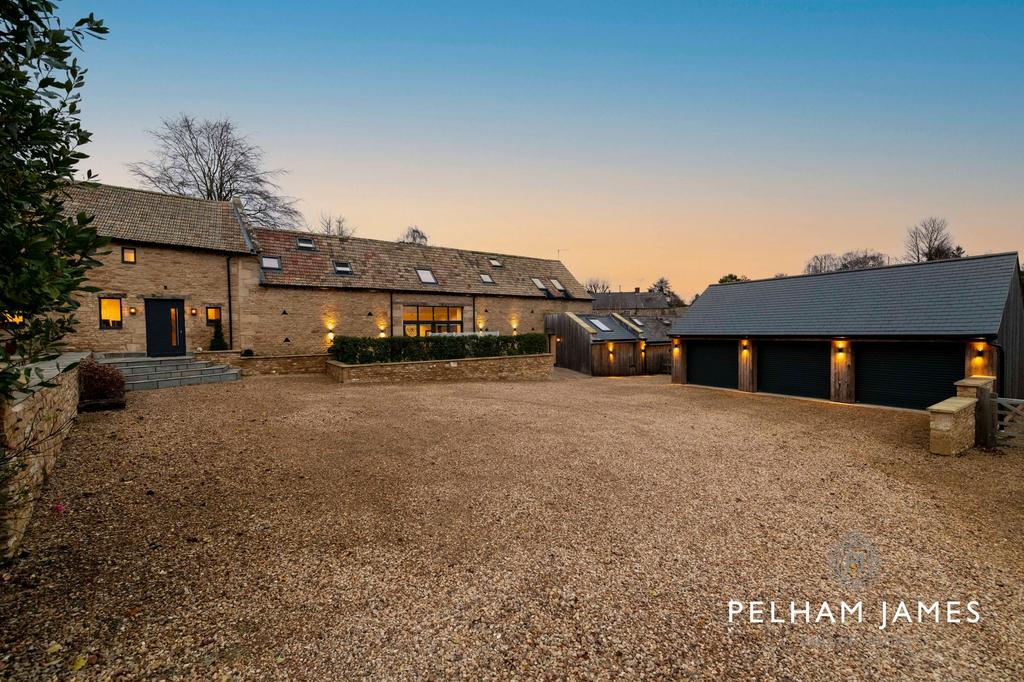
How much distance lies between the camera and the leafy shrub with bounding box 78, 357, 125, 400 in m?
9.53

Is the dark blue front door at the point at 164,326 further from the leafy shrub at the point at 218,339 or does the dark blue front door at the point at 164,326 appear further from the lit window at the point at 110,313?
the leafy shrub at the point at 218,339

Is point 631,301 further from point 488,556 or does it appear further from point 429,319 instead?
point 488,556

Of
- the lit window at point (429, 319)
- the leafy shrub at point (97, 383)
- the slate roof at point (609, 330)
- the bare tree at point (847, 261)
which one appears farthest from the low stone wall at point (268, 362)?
the bare tree at point (847, 261)

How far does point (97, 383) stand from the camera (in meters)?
9.60

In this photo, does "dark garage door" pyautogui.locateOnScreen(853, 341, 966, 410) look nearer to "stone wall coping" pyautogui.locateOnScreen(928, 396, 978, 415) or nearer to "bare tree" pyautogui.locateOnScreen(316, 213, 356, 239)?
"stone wall coping" pyautogui.locateOnScreen(928, 396, 978, 415)

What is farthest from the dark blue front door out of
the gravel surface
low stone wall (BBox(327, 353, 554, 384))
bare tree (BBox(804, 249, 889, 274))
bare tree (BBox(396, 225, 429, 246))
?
bare tree (BBox(804, 249, 889, 274))

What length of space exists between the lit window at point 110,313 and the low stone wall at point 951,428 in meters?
26.5

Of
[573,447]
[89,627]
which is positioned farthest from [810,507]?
[89,627]

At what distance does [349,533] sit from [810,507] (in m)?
6.48

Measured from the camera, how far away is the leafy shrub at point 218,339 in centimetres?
1822

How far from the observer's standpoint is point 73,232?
2.45m

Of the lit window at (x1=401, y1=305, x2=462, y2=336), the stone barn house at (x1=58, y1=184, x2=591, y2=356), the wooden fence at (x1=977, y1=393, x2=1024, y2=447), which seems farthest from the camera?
the lit window at (x1=401, y1=305, x2=462, y2=336)

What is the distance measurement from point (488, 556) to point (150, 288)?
20337 mm

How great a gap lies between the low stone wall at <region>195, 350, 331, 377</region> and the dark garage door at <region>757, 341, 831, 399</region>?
1911 cm
